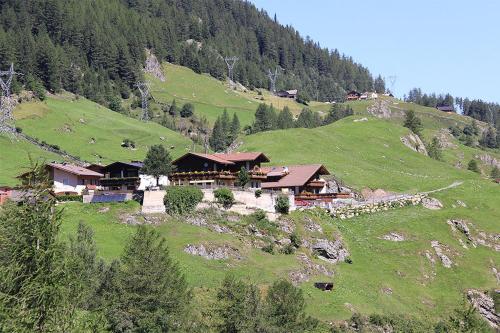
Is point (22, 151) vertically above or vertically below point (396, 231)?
above

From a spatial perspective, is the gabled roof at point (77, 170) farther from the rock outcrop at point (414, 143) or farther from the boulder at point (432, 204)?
the rock outcrop at point (414, 143)

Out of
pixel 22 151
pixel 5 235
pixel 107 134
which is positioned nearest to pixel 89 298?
pixel 5 235

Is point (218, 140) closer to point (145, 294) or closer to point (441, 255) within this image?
point (441, 255)

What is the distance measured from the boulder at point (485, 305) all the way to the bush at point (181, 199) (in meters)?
38.1

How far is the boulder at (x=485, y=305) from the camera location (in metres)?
85.9

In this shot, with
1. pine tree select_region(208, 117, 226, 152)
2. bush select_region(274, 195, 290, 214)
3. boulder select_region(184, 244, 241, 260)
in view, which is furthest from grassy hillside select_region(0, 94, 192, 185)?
boulder select_region(184, 244, 241, 260)

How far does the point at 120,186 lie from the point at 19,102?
72.7 meters

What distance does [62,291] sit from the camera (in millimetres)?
30250

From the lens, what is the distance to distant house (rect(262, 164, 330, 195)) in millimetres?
100938

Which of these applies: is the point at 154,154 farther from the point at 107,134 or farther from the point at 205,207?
the point at 107,134

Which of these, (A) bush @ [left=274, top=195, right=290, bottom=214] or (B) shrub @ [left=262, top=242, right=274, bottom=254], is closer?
(B) shrub @ [left=262, top=242, right=274, bottom=254]

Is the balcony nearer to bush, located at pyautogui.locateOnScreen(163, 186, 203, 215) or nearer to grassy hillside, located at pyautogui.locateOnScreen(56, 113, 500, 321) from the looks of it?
grassy hillside, located at pyautogui.locateOnScreen(56, 113, 500, 321)

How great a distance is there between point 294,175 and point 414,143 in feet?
265

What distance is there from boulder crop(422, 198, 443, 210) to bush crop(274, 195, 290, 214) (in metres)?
36.3
